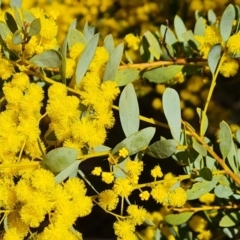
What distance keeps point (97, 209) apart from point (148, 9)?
0.59m

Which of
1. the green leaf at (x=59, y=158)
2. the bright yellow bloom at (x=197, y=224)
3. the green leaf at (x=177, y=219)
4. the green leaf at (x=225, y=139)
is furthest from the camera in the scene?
the bright yellow bloom at (x=197, y=224)

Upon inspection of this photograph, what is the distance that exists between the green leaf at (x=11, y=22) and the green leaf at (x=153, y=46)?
26cm

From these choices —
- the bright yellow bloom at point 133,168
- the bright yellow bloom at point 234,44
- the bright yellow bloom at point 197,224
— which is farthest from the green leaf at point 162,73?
the bright yellow bloom at point 197,224

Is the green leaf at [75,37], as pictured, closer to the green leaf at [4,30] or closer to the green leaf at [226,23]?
the green leaf at [4,30]

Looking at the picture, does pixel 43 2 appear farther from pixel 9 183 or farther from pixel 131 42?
pixel 9 183

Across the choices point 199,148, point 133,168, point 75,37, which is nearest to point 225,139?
point 199,148

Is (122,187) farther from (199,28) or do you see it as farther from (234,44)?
(199,28)

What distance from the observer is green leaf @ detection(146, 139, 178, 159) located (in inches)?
28.3

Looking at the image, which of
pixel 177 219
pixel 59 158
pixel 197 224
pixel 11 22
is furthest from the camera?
pixel 197 224

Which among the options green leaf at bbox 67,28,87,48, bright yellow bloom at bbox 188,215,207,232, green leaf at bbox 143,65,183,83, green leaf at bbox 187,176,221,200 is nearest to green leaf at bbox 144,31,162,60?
green leaf at bbox 143,65,183,83

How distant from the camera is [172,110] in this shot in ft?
2.47

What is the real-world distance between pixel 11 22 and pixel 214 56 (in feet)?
0.99

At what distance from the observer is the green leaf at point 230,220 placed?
0.91 meters

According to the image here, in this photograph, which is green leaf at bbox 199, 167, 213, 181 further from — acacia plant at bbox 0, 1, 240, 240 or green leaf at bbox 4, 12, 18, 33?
green leaf at bbox 4, 12, 18, 33
